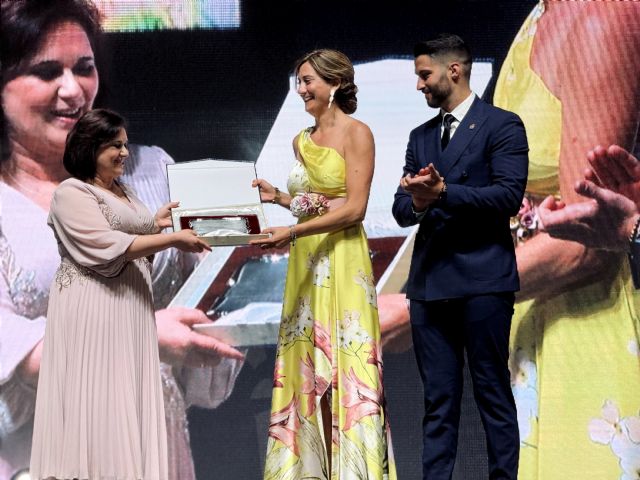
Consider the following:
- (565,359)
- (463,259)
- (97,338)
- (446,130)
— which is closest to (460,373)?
(463,259)

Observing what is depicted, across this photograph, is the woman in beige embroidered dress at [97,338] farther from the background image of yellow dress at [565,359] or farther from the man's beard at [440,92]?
the background image of yellow dress at [565,359]

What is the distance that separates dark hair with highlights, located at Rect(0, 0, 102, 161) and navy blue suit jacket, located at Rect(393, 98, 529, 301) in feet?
6.52

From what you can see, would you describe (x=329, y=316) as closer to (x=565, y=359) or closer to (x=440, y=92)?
(x=440, y=92)

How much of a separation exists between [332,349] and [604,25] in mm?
2001

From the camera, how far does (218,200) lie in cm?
332

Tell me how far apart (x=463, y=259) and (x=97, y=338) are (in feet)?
3.73

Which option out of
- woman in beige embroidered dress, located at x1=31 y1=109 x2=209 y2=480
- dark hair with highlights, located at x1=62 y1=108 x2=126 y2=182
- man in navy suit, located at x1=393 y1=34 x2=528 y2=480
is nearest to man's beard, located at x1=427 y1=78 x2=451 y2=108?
man in navy suit, located at x1=393 y1=34 x2=528 y2=480

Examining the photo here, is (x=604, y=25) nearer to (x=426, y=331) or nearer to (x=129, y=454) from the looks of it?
(x=426, y=331)

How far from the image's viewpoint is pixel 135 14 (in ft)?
14.8

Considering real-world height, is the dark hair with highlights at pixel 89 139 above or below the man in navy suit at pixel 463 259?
above

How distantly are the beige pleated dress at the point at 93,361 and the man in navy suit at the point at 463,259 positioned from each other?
86 cm

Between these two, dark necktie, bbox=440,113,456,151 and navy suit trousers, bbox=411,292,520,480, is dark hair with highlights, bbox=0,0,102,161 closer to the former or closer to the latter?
dark necktie, bbox=440,113,456,151

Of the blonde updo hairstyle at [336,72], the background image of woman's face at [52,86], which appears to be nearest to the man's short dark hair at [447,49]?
the blonde updo hairstyle at [336,72]

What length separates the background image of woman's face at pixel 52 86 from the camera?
14.8 feet
